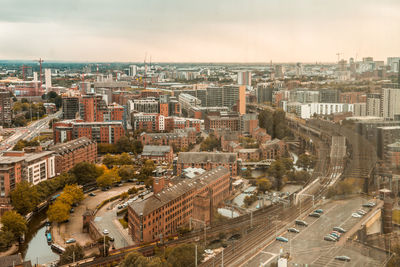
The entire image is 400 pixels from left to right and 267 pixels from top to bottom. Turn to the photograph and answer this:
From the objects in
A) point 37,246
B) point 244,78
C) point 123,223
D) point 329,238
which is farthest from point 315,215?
point 244,78

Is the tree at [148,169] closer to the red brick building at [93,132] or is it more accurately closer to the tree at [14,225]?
the red brick building at [93,132]

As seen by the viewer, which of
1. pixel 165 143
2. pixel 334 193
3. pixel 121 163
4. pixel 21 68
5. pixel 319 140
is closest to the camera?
pixel 334 193

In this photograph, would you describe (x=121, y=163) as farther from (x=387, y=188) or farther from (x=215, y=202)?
(x=387, y=188)

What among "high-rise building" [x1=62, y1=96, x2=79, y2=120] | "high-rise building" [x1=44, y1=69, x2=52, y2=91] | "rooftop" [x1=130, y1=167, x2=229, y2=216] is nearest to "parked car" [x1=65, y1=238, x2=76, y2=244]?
"rooftop" [x1=130, y1=167, x2=229, y2=216]

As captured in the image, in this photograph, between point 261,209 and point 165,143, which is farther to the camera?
point 165,143

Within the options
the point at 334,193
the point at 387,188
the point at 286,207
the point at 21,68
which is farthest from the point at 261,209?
the point at 21,68

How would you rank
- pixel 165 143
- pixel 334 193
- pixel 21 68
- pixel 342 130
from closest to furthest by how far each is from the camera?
pixel 334 193, pixel 342 130, pixel 165 143, pixel 21 68

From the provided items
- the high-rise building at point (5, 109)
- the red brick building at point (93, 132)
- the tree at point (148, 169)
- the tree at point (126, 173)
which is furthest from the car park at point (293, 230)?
the high-rise building at point (5, 109)

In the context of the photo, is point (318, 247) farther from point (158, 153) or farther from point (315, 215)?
point (158, 153)
